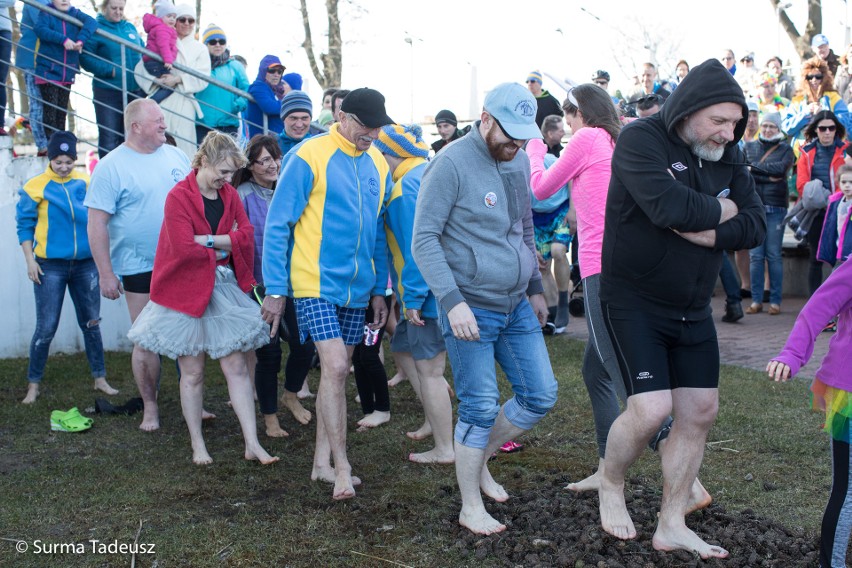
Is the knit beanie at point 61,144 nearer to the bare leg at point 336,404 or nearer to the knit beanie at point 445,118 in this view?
the bare leg at point 336,404

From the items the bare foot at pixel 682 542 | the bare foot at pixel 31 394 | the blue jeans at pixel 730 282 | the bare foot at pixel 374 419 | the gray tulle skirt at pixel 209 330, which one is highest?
the gray tulle skirt at pixel 209 330

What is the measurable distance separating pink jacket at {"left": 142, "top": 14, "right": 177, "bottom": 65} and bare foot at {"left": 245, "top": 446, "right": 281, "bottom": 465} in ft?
18.2

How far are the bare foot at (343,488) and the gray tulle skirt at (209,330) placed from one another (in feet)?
3.90

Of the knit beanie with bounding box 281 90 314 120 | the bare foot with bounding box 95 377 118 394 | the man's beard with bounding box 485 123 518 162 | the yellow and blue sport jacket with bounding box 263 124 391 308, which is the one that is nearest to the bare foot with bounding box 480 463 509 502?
the yellow and blue sport jacket with bounding box 263 124 391 308

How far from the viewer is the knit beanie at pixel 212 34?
10898 millimetres

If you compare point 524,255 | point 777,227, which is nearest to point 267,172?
point 524,255

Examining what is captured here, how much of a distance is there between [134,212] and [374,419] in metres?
2.23

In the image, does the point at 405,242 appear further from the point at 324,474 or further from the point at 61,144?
the point at 61,144

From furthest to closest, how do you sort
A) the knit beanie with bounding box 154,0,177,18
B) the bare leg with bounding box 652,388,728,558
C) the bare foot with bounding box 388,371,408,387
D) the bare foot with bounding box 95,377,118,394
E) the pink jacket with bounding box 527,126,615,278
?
the knit beanie with bounding box 154,0,177,18 < the bare foot with bounding box 388,371,408,387 < the bare foot with bounding box 95,377,118,394 < the pink jacket with bounding box 527,126,615,278 < the bare leg with bounding box 652,388,728,558

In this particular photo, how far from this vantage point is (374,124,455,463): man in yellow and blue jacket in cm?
528

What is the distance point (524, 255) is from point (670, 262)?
0.89 m

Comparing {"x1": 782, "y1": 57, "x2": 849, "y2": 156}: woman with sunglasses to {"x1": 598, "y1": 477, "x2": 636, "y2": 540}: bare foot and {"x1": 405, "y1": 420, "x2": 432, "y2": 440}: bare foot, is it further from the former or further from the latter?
{"x1": 598, "y1": 477, "x2": 636, "y2": 540}: bare foot

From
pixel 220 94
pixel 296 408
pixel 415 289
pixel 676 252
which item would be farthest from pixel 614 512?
pixel 220 94

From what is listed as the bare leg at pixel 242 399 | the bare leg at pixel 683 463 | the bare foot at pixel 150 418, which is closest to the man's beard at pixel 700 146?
the bare leg at pixel 683 463
